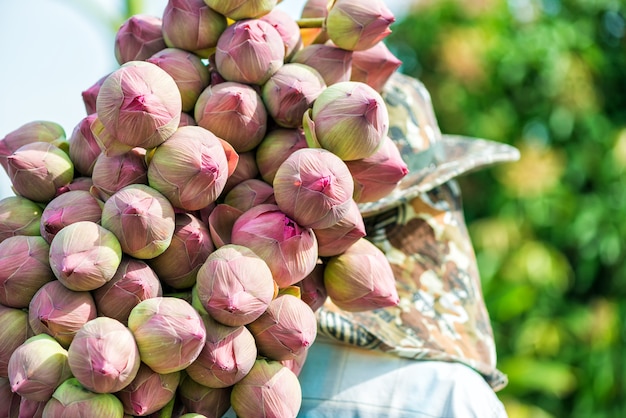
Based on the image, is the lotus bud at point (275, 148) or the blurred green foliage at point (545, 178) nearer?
the lotus bud at point (275, 148)

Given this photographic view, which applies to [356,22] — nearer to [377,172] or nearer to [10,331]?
[377,172]

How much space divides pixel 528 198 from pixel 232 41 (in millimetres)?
3109

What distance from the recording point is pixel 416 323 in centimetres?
121

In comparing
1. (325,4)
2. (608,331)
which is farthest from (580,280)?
(325,4)

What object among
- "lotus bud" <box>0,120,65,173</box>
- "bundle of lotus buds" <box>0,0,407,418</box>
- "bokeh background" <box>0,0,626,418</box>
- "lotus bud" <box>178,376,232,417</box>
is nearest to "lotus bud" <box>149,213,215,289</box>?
"bundle of lotus buds" <box>0,0,407,418</box>

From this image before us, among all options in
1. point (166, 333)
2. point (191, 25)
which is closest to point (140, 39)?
point (191, 25)

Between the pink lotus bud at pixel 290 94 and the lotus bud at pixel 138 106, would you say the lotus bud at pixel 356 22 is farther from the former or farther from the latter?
the lotus bud at pixel 138 106

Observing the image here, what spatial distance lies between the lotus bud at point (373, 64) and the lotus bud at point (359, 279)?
0.81ft

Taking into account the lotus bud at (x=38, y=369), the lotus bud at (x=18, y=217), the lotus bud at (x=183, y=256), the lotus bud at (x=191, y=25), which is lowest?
the lotus bud at (x=38, y=369)

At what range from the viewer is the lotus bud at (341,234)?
864 millimetres

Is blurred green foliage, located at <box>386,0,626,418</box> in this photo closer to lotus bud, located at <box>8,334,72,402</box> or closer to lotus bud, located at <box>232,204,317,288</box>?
lotus bud, located at <box>232,204,317,288</box>

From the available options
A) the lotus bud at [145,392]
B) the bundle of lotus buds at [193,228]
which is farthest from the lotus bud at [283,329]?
the lotus bud at [145,392]

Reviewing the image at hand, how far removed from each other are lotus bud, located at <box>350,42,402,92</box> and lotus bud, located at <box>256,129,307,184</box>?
6.6 inches

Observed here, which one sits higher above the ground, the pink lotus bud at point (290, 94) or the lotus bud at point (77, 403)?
the pink lotus bud at point (290, 94)
